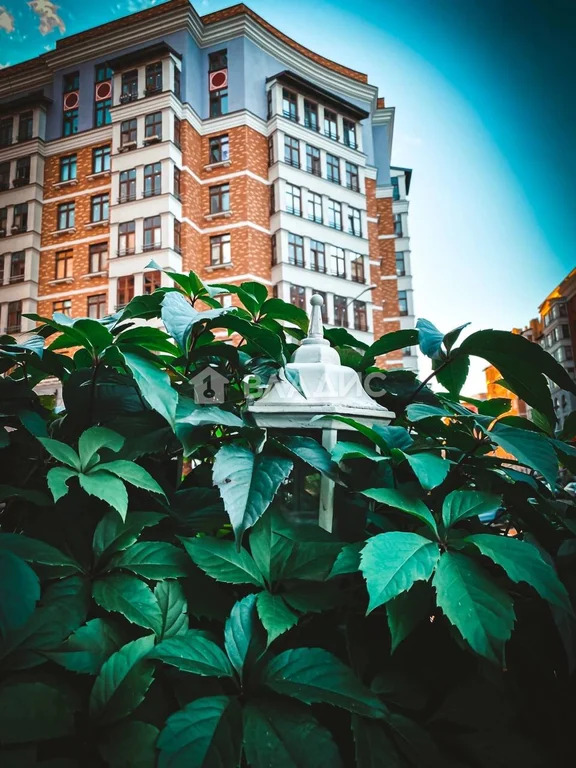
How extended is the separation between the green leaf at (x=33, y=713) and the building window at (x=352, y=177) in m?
12.7

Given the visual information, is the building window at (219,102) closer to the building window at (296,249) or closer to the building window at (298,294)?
the building window at (296,249)

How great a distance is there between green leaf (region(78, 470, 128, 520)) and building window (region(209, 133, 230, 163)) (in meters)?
11.9

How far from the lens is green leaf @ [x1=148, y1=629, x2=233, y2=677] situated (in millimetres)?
359

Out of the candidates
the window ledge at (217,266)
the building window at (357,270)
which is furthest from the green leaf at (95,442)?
the building window at (357,270)

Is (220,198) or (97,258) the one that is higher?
(220,198)

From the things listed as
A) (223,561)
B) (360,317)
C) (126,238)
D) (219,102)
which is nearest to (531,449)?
(223,561)

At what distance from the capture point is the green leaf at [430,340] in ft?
1.85

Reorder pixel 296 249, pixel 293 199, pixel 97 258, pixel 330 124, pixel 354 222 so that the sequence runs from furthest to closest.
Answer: pixel 354 222 → pixel 330 124 → pixel 97 258 → pixel 293 199 → pixel 296 249

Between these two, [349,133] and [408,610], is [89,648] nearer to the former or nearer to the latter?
[408,610]

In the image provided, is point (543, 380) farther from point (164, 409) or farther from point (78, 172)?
point (78, 172)

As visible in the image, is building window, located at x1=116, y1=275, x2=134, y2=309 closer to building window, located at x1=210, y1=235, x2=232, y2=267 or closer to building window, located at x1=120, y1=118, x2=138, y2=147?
building window, located at x1=210, y1=235, x2=232, y2=267

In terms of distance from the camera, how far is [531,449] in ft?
1.54

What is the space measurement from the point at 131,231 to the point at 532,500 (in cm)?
1129

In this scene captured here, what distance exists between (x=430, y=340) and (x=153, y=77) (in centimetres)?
1265
